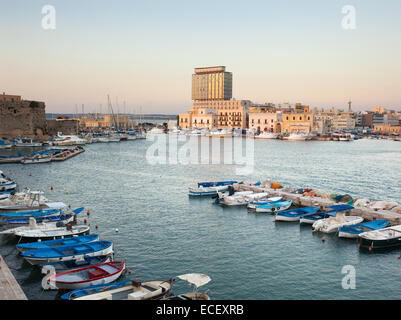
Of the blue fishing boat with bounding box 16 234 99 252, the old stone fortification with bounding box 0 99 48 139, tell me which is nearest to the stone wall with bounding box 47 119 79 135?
the old stone fortification with bounding box 0 99 48 139

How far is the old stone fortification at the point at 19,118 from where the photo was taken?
210 ft

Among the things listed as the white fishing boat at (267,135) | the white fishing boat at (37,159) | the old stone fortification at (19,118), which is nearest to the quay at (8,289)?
the white fishing boat at (37,159)

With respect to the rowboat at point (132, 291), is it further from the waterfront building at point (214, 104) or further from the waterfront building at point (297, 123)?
the waterfront building at point (214, 104)

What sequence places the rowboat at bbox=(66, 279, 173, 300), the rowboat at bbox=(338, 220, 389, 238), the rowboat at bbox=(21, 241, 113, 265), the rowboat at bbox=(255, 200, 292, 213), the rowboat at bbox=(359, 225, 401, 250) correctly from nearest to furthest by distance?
A: the rowboat at bbox=(66, 279, 173, 300) < the rowboat at bbox=(21, 241, 113, 265) < the rowboat at bbox=(359, 225, 401, 250) < the rowboat at bbox=(338, 220, 389, 238) < the rowboat at bbox=(255, 200, 292, 213)

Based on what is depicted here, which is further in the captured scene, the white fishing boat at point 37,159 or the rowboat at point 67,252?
the white fishing boat at point 37,159

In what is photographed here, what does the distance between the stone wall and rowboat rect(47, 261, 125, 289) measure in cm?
7223

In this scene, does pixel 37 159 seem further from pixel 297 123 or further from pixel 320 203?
pixel 297 123

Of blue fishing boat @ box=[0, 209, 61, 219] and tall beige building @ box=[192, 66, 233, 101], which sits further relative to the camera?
tall beige building @ box=[192, 66, 233, 101]

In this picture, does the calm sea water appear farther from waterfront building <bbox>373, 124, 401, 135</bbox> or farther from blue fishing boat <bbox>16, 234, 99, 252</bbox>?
waterfront building <bbox>373, 124, 401, 135</bbox>

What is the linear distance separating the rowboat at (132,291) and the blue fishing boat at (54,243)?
174 inches

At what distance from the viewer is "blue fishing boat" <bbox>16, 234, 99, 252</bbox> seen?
14031mm

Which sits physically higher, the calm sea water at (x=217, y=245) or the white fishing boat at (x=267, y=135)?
the white fishing boat at (x=267, y=135)

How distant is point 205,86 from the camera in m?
165
